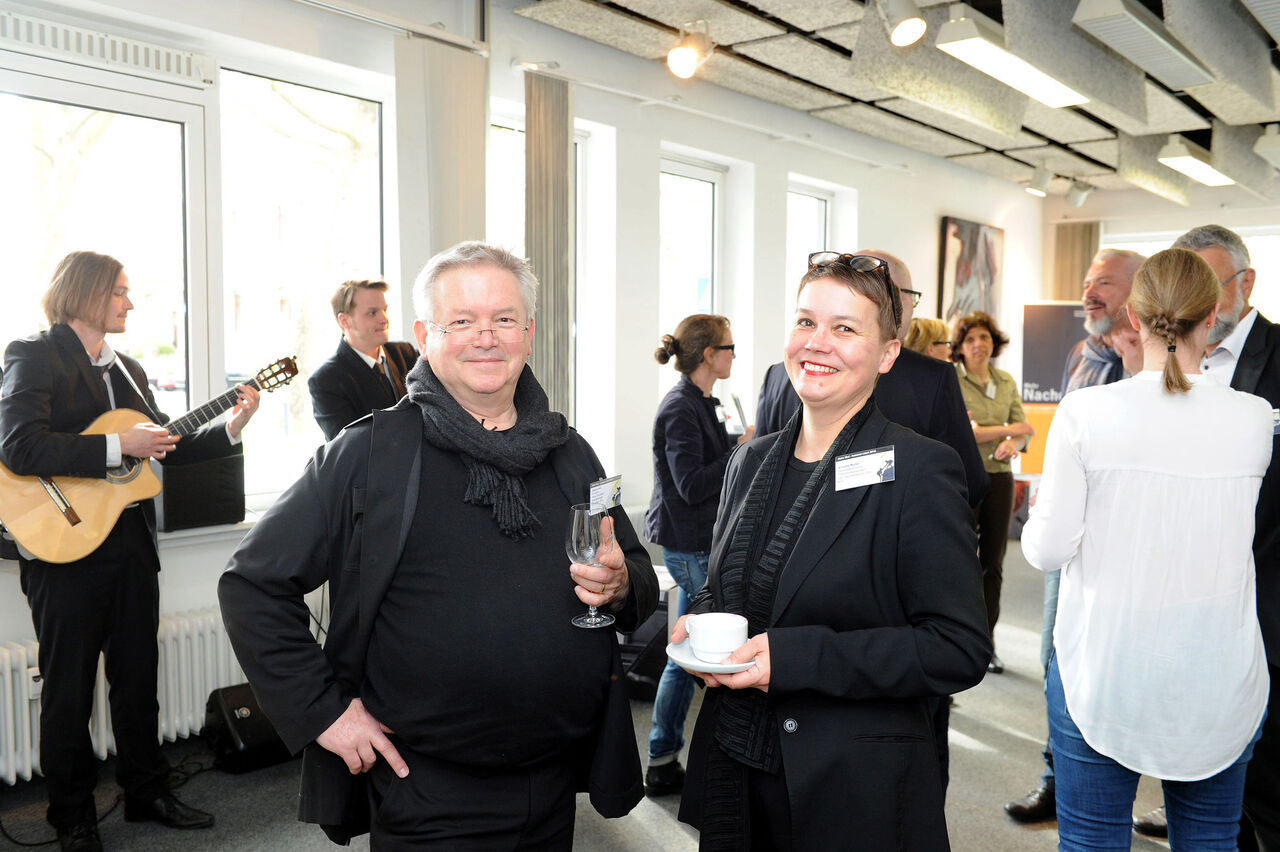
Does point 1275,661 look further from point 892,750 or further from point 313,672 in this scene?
point 313,672

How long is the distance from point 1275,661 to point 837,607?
4.42 ft

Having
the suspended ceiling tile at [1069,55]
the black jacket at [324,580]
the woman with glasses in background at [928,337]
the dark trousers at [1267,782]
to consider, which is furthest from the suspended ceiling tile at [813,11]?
the black jacket at [324,580]

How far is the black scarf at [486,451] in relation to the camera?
5.14 feet

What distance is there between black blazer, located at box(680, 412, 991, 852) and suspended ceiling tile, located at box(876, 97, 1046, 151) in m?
5.17

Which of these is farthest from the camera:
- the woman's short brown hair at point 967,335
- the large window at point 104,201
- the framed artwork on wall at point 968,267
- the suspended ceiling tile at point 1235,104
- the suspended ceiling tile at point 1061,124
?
the framed artwork on wall at point 968,267

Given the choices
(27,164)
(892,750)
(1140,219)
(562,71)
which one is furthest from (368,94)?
(1140,219)

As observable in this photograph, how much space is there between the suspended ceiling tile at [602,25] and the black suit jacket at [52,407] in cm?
272

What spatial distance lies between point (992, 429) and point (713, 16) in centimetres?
260

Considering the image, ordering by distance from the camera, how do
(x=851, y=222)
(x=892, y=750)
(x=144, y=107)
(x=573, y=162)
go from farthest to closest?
(x=851, y=222) < (x=573, y=162) < (x=144, y=107) < (x=892, y=750)

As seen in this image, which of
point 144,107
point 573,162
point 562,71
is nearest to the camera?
point 144,107

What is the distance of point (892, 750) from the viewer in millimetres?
1424

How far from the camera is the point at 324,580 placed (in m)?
1.55

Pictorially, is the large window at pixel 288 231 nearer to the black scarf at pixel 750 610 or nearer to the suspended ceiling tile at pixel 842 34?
the suspended ceiling tile at pixel 842 34

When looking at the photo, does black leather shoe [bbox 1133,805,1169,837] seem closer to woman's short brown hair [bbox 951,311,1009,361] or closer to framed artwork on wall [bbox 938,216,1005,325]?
woman's short brown hair [bbox 951,311,1009,361]
